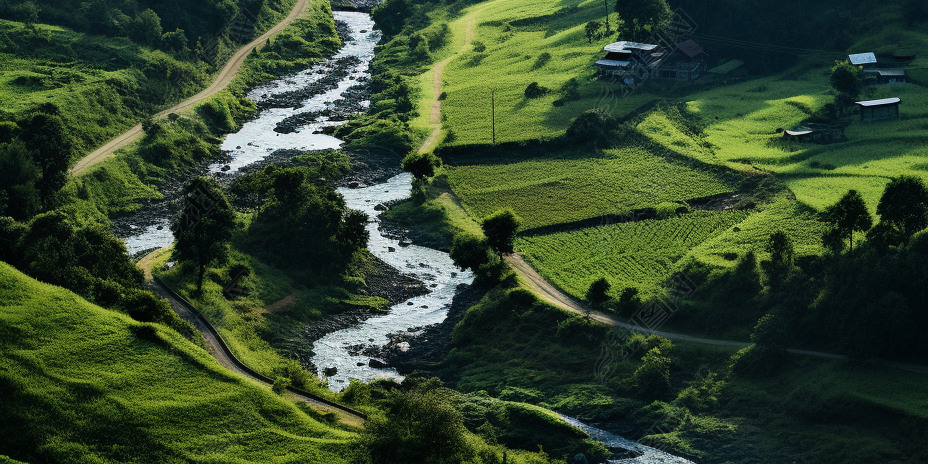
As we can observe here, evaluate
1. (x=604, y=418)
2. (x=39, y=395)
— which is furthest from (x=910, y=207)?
(x=39, y=395)

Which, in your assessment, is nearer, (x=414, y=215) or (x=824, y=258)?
(x=824, y=258)

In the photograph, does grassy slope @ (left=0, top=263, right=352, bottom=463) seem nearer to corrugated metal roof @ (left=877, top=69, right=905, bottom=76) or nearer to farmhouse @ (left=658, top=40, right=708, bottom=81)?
farmhouse @ (left=658, top=40, right=708, bottom=81)

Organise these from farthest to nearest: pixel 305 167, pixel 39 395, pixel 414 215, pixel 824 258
→ pixel 305 167 → pixel 414 215 → pixel 824 258 → pixel 39 395

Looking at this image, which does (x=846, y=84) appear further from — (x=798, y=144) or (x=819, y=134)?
(x=798, y=144)

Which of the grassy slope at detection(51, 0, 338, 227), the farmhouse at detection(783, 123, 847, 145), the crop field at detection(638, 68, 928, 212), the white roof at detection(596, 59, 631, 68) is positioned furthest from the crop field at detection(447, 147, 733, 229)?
the grassy slope at detection(51, 0, 338, 227)

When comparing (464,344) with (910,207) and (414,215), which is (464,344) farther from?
(910,207)
